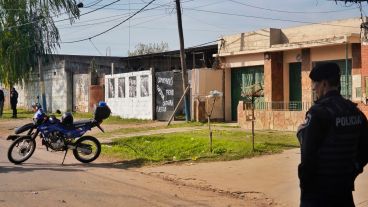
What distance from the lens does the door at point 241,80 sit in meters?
22.9

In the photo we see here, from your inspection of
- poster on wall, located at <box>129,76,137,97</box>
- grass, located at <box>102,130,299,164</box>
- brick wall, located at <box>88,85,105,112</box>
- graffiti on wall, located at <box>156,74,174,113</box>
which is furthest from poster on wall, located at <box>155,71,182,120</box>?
brick wall, located at <box>88,85,105,112</box>

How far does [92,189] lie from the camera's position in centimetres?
911

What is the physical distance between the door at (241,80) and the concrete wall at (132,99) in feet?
12.3

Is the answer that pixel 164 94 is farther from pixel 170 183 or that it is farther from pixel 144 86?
pixel 170 183

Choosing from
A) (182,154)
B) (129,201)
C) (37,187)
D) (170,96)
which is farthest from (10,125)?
(129,201)

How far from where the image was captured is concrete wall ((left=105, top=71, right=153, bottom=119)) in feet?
83.1

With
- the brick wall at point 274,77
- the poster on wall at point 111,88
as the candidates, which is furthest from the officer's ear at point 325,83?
the poster on wall at point 111,88

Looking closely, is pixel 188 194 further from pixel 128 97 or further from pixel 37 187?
pixel 128 97

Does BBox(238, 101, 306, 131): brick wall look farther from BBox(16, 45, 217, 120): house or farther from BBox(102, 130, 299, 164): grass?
BBox(16, 45, 217, 120): house

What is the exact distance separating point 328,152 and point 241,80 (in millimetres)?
19826

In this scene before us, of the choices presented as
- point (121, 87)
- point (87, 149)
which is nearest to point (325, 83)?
point (87, 149)

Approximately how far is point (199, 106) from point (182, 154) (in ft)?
29.8

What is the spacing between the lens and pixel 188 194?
8906 millimetres

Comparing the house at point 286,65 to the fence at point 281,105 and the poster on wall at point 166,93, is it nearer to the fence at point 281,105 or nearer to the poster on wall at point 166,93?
the fence at point 281,105
